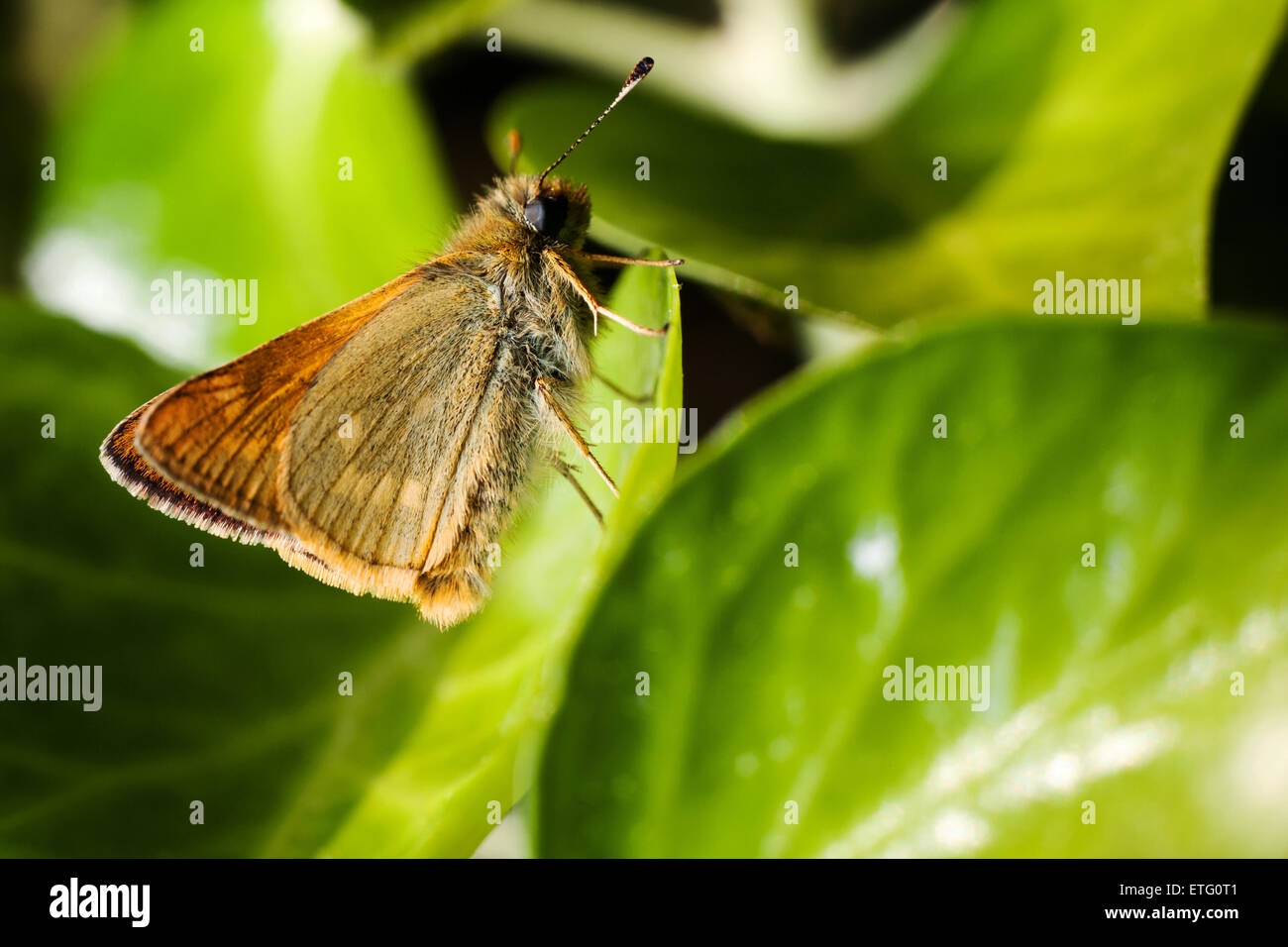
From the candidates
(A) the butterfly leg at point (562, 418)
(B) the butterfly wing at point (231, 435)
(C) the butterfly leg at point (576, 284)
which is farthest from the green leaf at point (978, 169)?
(B) the butterfly wing at point (231, 435)

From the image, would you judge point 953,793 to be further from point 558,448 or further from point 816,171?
point 816,171

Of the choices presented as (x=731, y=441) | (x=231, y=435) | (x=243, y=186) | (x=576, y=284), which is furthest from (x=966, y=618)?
(x=243, y=186)

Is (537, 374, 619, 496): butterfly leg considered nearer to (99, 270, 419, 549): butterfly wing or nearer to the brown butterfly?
the brown butterfly

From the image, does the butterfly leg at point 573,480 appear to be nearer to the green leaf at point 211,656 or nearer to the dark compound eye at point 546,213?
the green leaf at point 211,656

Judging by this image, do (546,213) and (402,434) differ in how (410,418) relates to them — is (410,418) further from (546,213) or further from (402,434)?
(546,213)

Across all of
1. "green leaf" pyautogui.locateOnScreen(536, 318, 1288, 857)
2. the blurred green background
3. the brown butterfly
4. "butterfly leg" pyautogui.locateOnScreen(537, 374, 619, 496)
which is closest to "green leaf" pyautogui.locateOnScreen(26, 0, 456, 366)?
the blurred green background

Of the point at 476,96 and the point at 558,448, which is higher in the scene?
the point at 476,96
